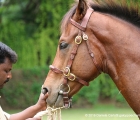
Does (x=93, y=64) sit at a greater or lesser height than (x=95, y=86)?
lesser

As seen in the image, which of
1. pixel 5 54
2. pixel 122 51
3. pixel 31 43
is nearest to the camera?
pixel 5 54

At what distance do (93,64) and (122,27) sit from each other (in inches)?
19.9

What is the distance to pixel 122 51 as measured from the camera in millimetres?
4113

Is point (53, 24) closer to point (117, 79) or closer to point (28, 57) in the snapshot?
point (28, 57)

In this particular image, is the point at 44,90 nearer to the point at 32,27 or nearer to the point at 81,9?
the point at 81,9

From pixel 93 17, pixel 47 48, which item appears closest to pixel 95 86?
pixel 47 48

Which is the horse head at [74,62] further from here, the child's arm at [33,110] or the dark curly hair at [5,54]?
the dark curly hair at [5,54]

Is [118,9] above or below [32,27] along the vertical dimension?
below

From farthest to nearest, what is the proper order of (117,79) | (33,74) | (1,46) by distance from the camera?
(33,74) → (117,79) → (1,46)

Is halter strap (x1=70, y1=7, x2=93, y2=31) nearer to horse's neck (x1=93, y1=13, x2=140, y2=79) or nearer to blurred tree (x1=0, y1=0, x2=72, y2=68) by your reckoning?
horse's neck (x1=93, y1=13, x2=140, y2=79)

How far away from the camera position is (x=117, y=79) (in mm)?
4145

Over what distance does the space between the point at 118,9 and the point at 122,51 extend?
52 centimetres

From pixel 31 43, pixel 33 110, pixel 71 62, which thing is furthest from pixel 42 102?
pixel 31 43

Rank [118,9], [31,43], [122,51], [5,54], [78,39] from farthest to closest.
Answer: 1. [31,43]
2. [118,9]
3. [78,39]
4. [122,51]
5. [5,54]
